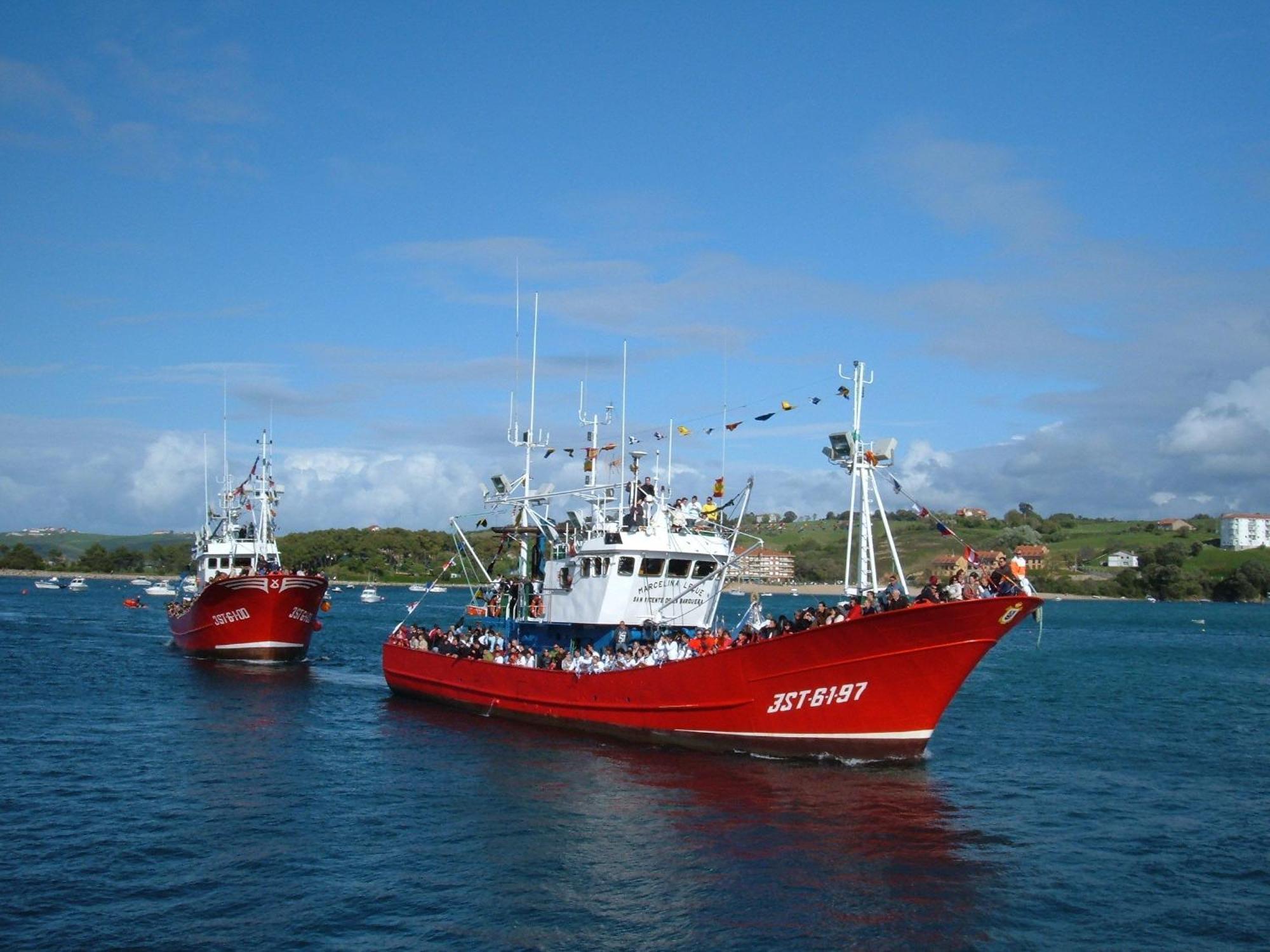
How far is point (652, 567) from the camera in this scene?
32.1 metres

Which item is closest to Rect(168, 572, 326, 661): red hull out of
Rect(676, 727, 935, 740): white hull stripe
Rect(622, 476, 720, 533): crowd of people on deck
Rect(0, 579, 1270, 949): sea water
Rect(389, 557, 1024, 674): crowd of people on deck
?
Rect(389, 557, 1024, 674): crowd of people on deck

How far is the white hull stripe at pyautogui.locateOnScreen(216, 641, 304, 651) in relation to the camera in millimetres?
48906

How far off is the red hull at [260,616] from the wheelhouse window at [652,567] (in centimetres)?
2079

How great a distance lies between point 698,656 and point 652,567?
593cm

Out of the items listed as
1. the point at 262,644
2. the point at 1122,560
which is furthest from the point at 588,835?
the point at 1122,560

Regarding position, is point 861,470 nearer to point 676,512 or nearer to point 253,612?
point 676,512

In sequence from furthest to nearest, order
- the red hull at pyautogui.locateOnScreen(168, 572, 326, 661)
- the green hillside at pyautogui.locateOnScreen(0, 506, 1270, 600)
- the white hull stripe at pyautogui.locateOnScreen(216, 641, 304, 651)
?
the green hillside at pyautogui.locateOnScreen(0, 506, 1270, 600), the white hull stripe at pyautogui.locateOnScreen(216, 641, 304, 651), the red hull at pyautogui.locateOnScreen(168, 572, 326, 661)

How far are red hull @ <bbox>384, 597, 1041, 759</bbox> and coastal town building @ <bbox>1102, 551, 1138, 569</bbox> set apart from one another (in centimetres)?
17124

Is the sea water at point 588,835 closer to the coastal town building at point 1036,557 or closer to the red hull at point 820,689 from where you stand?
the red hull at point 820,689

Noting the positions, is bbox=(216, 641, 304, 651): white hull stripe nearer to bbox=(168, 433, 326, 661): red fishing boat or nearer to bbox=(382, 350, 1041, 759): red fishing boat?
bbox=(168, 433, 326, 661): red fishing boat

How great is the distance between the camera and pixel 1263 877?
59.1 ft

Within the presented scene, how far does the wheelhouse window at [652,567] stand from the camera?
105 ft

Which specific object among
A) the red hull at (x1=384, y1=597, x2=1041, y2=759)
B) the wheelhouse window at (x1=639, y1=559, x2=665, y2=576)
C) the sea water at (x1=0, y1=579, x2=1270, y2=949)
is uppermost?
the wheelhouse window at (x1=639, y1=559, x2=665, y2=576)

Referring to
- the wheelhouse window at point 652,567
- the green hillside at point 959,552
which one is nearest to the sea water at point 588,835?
the wheelhouse window at point 652,567
